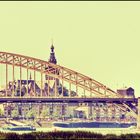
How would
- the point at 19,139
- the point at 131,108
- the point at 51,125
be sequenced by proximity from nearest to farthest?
the point at 19,139 < the point at 131,108 < the point at 51,125

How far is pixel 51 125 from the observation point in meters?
196

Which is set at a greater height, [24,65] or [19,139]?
[24,65]

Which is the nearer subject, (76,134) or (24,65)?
(76,134)

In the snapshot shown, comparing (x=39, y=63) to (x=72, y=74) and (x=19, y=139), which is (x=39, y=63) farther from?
(x=19, y=139)

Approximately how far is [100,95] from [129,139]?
A: 6064 cm

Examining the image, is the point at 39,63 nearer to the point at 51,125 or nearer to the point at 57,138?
the point at 51,125

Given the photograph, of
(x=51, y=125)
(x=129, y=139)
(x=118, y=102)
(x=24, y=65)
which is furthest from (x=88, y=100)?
(x=129, y=139)

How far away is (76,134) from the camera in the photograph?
101 m

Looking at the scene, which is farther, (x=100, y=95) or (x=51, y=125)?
(x=51, y=125)

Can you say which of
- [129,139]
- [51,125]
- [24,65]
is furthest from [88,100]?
[129,139]

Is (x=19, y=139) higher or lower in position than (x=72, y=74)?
lower

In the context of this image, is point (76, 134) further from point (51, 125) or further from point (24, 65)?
point (51, 125)

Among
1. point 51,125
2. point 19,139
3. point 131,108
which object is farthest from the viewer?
point 51,125

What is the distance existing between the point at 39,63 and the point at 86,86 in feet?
28.1
